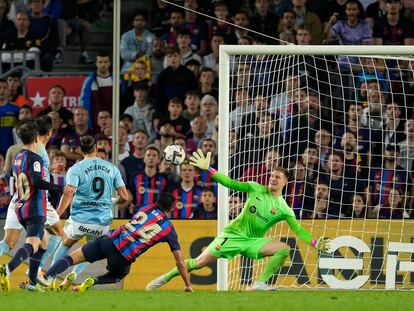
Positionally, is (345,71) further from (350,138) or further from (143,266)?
(143,266)

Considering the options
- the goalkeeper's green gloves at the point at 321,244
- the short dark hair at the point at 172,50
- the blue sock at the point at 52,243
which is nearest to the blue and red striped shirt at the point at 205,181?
the short dark hair at the point at 172,50

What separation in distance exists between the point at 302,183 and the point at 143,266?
2411mm

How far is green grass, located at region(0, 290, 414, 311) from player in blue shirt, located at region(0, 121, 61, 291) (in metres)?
0.70

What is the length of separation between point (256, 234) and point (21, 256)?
279 centimetres

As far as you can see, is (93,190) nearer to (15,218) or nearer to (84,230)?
(84,230)

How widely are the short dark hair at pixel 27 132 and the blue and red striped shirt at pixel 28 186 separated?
0.12 meters

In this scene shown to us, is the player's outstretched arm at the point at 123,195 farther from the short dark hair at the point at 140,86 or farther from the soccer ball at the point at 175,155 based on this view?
the short dark hair at the point at 140,86

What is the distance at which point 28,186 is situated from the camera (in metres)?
14.6

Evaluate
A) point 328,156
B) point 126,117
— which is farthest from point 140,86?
point 328,156

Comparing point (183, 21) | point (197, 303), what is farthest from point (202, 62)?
point (197, 303)

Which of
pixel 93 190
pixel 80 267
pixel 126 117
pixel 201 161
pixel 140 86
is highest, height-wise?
pixel 140 86

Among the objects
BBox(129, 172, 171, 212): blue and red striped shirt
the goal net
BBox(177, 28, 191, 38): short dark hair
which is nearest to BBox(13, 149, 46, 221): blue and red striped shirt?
the goal net

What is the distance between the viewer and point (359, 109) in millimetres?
19078

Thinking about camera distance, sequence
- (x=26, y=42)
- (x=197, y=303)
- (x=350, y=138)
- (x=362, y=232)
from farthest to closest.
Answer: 1. (x=26, y=42)
2. (x=350, y=138)
3. (x=362, y=232)
4. (x=197, y=303)
